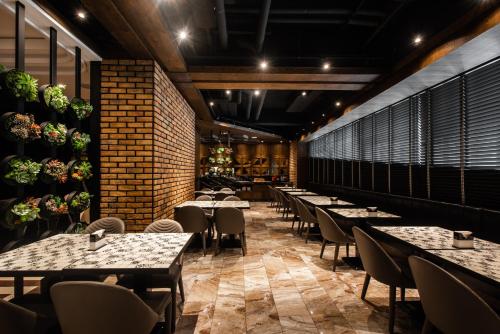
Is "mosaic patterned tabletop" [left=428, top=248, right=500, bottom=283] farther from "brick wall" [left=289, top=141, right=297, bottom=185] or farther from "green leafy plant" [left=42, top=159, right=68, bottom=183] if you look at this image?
"brick wall" [left=289, top=141, right=297, bottom=185]

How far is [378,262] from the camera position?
2.59 meters

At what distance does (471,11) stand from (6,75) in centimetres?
435

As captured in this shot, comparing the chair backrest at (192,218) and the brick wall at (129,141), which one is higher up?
the brick wall at (129,141)

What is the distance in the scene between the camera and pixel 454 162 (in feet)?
13.8

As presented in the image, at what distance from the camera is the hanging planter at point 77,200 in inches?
130

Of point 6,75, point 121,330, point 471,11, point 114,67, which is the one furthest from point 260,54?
point 121,330

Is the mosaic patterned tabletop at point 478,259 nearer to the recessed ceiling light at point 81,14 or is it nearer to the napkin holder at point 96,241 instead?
the napkin holder at point 96,241

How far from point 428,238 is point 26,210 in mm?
3592

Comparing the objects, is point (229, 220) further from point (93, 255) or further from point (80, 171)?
point (93, 255)

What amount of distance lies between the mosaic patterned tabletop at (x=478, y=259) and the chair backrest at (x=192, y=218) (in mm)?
3165

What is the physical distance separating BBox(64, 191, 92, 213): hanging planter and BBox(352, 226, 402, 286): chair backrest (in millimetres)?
3088

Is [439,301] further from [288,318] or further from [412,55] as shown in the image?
[412,55]

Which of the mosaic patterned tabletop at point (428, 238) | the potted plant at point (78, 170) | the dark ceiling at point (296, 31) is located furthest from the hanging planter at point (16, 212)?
the mosaic patterned tabletop at point (428, 238)

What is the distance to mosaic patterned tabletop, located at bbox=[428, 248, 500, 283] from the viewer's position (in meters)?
1.79
